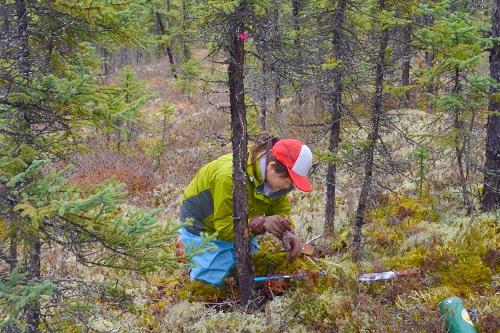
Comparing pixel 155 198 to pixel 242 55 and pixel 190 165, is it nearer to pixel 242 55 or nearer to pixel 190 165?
pixel 190 165

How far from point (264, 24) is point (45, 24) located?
229 centimetres

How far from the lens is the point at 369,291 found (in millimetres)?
5609

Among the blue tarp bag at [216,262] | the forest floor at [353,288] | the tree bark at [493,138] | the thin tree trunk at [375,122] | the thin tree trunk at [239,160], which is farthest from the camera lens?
the thin tree trunk at [375,122]

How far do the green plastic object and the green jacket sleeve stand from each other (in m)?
2.39

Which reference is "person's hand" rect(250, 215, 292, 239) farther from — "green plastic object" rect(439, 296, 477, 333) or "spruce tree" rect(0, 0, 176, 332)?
"green plastic object" rect(439, 296, 477, 333)

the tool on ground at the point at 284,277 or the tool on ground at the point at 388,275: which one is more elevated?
the tool on ground at the point at 388,275

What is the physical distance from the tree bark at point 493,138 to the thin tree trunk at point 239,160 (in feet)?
13.4

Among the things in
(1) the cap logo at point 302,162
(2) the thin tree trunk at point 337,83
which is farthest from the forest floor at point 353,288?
(2) the thin tree trunk at point 337,83

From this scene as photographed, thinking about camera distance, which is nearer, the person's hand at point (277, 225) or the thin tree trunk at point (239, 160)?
the thin tree trunk at point (239, 160)

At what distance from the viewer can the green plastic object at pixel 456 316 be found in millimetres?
4516

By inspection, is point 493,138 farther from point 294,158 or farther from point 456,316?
point 294,158

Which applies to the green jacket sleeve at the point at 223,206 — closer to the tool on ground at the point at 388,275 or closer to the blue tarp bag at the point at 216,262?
the blue tarp bag at the point at 216,262

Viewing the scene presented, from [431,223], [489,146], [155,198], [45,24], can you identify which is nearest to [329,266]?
[431,223]

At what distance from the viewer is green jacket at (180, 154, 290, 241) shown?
5449 mm
